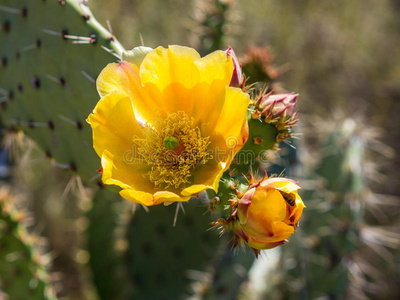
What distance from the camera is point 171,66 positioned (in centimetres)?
88

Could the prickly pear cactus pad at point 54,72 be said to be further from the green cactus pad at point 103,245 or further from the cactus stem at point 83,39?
the green cactus pad at point 103,245

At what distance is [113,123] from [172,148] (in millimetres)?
156

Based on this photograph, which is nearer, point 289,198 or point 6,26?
point 289,198

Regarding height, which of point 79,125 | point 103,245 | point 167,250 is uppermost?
point 79,125

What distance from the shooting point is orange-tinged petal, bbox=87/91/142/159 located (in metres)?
0.85

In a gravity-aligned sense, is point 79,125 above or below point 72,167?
above

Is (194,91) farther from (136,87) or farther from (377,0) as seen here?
(377,0)

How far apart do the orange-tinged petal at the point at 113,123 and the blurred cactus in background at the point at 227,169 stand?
7 centimetres

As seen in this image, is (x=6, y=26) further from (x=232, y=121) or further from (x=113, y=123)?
(x=232, y=121)

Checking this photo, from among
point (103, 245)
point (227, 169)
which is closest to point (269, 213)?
point (227, 169)

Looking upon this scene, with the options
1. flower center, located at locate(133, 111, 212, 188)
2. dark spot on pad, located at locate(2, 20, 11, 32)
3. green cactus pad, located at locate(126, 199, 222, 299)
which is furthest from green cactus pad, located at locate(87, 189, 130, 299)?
flower center, located at locate(133, 111, 212, 188)

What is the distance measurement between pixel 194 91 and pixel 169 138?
131mm

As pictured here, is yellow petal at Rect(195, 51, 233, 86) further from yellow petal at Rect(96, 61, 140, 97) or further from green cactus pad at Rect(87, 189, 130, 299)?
green cactus pad at Rect(87, 189, 130, 299)

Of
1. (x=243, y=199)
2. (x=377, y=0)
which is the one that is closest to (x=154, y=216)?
(x=243, y=199)
